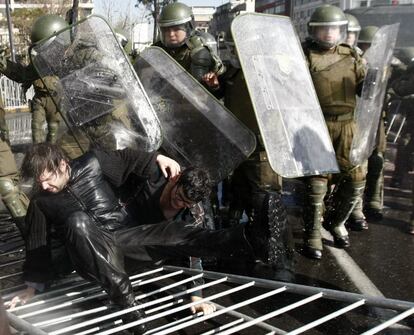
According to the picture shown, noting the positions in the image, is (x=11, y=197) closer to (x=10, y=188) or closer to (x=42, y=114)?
(x=10, y=188)

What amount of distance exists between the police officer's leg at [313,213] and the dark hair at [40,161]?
199cm

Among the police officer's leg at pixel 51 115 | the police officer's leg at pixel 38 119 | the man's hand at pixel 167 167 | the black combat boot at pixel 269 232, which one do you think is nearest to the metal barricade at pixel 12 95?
the police officer's leg at pixel 38 119

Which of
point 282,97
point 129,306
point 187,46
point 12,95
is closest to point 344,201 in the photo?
point 282,97

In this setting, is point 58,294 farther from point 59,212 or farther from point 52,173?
point 52,173

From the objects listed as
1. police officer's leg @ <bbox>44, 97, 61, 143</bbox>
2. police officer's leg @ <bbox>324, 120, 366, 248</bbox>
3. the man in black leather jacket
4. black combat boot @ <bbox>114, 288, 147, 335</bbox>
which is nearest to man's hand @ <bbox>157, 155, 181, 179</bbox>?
the man in black leather jacket

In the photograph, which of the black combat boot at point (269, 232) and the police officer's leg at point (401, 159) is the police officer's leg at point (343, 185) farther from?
the police officer's leg at point (401, 159)

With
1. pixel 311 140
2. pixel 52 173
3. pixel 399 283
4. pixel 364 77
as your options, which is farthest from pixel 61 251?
pixel 364 77

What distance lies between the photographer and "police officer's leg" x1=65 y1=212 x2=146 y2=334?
8.56 ft

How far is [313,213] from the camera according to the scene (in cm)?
411

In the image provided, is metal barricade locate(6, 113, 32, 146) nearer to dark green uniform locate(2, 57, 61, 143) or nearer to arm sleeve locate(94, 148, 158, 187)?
dark green uniform locate(2, 57, 61, 143)

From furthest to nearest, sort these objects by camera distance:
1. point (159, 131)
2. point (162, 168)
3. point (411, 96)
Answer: point (411, 96), point (159, 131), point (162, 168)

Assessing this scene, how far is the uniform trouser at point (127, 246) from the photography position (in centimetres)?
262

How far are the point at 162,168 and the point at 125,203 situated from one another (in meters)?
0.31

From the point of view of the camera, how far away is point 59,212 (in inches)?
109
